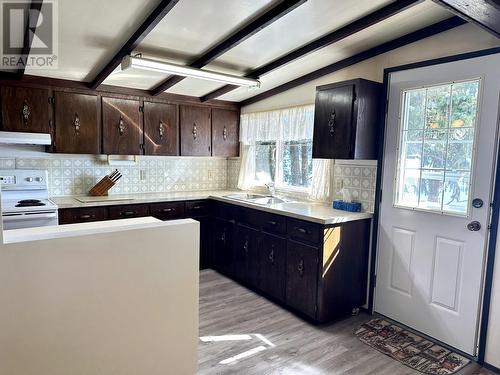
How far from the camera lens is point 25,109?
3.15 m

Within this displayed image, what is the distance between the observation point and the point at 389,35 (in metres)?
2.66

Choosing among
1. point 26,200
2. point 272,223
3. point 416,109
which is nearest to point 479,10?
point 416,109

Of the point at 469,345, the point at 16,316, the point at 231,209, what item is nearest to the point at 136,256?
the point at 16,316

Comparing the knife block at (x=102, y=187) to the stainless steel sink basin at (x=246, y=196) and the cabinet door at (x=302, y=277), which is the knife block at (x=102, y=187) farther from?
the cabinet door at (x=302, y=277)

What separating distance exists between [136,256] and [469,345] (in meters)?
2.36

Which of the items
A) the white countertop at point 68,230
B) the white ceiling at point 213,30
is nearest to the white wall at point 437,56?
the white ceiling at point 213,30

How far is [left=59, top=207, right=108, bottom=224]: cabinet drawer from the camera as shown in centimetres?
319

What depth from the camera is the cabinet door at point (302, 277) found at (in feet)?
9.00

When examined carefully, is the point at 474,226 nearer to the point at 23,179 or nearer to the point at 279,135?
the point at 279,135

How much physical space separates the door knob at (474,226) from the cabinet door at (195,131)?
295 centimetres

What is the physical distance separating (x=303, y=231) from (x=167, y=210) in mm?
1680

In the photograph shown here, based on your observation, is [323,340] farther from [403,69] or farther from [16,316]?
[403,69]

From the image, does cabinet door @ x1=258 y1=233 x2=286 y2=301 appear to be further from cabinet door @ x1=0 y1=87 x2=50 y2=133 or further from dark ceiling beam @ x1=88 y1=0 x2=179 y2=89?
cabinet door @ x1=0 y1=87 x2=50 y2=133

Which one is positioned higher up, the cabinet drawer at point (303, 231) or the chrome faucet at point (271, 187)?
the chrome faucet at point (271, 187)
